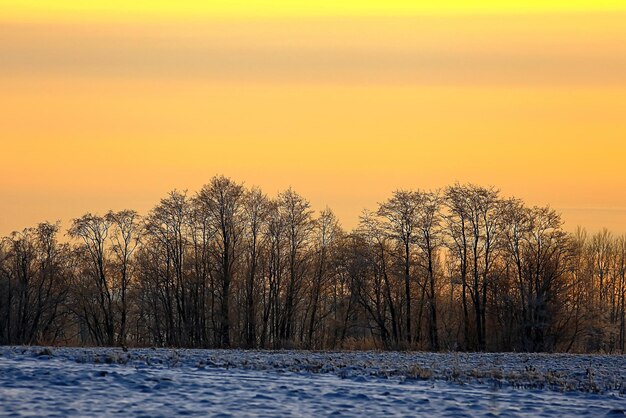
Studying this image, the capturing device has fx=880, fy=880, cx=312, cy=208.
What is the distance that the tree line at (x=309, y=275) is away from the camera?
71375 millimetres

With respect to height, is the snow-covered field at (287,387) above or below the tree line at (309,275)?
below

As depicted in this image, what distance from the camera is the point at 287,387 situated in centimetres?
2239

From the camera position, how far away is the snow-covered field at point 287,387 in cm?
1867

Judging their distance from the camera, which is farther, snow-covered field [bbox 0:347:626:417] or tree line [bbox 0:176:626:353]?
tree line [bbox 0:176:626:353]

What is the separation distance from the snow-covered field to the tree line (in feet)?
118

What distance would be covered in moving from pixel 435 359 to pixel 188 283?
49.6 metres

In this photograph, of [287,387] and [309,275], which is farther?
[309,275]

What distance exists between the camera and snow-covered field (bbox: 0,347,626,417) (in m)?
18.7

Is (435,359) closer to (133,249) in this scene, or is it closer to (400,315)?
(400,315)

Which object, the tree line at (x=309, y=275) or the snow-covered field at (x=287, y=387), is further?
the tree line at (x=309, y=275)

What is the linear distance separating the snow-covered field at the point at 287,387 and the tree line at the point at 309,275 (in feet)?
118

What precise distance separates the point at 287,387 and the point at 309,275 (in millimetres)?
59320

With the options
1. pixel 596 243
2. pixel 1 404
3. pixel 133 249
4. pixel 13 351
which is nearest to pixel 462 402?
pixel 1 404

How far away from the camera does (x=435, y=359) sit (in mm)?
34094
